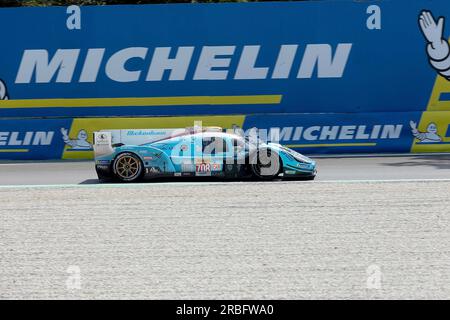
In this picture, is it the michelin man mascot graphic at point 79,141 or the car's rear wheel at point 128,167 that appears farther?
the michelin man mascot graphic at point 79,141

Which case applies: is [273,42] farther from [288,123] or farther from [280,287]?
[280,287]

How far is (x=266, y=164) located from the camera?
39.2ft

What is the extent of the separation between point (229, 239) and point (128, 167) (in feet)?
15.6

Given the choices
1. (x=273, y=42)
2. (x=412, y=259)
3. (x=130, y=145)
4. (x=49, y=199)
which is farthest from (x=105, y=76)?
(x=412, y=259)

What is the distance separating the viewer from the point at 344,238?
25.0 feet

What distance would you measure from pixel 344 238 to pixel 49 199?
466 cm

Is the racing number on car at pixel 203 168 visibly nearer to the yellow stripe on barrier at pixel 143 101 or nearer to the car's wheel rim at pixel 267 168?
the car's wheel rim at pixel 267 168

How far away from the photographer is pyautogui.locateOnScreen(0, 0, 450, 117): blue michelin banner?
16609 millimetres

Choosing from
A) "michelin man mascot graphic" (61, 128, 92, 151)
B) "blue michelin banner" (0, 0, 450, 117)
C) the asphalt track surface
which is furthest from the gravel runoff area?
"blue michelin banner" (0, 0, 450, 117)

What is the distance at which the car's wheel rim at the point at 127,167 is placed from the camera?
12039 millimetres

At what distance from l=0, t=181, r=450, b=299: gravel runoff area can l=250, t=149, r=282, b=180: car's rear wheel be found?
0.67 metres

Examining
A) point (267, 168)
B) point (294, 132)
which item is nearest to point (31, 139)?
point (294, 132)

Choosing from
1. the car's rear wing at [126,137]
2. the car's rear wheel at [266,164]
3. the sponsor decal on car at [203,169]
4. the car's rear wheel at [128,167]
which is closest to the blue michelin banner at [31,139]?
the car's rear wing at [126,137]

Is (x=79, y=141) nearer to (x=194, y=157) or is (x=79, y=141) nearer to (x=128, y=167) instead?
(x=128, y=167)
